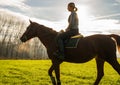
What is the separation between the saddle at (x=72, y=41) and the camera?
13.3 metres

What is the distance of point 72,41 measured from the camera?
13.3 metres

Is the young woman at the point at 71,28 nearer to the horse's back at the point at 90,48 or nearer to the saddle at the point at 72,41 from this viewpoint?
the saddle at the point at 72,41

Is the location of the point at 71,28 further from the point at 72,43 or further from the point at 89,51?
the point at 89,51

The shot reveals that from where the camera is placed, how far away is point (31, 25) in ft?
46.8

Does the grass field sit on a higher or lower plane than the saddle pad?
lower

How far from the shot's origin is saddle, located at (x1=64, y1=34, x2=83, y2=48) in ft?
43.5

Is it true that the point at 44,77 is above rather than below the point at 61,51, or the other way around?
below

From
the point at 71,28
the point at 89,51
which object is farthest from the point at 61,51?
the point at 89,51

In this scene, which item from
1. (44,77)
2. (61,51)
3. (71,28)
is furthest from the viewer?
(44,77)

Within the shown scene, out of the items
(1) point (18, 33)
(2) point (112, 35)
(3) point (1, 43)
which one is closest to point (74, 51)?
(2) point (112, 35)

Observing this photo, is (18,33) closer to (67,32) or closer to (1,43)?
(1,43)

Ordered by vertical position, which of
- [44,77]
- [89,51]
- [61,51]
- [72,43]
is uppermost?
[72,43]

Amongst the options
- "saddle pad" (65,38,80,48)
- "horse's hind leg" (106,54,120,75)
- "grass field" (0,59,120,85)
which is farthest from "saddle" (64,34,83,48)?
"grass field" (0,59,120,85)

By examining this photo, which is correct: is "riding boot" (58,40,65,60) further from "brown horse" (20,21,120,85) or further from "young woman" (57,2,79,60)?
"brown horse" (20,21,120,85)
